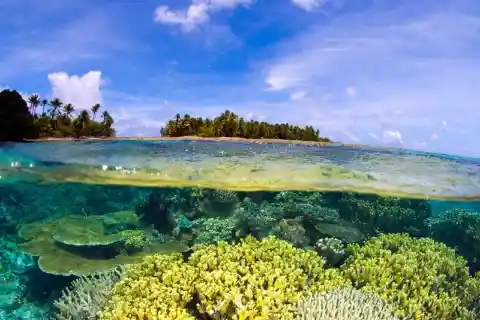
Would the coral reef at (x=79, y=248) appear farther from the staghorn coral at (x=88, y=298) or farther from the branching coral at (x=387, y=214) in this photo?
the branching coral at (x=387, y=214)

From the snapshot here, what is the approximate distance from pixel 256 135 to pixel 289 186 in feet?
6.69

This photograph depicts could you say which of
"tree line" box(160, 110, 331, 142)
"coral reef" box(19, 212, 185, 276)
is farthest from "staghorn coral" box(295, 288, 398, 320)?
"tree line" box(160, 110, 331, 142)

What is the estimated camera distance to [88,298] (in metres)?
7.58

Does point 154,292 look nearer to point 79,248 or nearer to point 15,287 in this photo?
point 79,248

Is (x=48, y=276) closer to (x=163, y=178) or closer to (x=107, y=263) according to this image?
(x=107, y=263)

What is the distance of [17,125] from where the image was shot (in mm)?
13086

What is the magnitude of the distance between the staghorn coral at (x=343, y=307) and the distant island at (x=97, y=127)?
24.6 feet

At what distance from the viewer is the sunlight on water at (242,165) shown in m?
12.4

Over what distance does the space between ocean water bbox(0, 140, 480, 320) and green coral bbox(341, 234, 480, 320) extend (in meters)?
0.03

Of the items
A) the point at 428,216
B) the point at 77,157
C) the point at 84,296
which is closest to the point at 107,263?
the point at 84,296

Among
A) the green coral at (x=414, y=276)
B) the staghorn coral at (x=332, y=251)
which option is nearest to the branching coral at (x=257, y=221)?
the staghorn coral at (x=332, y=251)

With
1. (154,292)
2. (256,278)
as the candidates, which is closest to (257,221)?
(256,278)

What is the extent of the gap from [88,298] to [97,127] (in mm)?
7677

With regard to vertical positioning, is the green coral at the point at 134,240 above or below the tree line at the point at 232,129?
below
